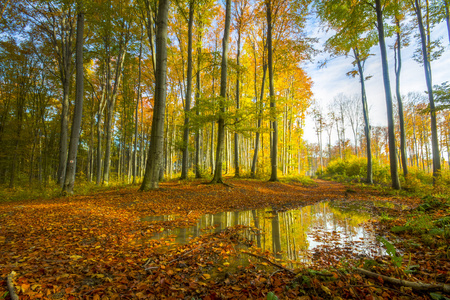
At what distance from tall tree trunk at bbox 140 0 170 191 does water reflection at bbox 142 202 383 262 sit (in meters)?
3.25

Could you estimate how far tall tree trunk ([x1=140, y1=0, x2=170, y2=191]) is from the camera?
736cm

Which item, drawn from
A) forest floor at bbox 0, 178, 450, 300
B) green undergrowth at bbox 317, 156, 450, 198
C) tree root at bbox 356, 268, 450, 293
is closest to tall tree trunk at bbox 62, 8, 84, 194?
forest floor at bbox 0, 178, 450, 300

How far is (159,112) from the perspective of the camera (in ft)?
24.5

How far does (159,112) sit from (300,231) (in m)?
6.54

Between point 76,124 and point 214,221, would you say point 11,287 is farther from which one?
point 76,124

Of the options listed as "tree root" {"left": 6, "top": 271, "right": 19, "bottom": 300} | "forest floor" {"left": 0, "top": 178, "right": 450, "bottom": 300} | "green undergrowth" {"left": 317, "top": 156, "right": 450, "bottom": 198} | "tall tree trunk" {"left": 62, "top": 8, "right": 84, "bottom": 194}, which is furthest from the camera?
"tall tree trunk" {"left": 62, "top": 8, "right": 84, "bottom": 194}

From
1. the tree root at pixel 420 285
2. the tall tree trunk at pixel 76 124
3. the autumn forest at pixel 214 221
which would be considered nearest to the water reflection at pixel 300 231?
the autumn forest at pixel 214 221

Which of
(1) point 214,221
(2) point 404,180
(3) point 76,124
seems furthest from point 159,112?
(2) point 404,180

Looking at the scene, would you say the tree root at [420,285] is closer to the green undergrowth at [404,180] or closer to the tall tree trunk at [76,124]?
the green undergrowth at [404,180]

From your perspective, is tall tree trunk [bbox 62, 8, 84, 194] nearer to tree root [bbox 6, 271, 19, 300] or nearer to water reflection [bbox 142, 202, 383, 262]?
water reflection [bbox 142, 202, 383, 262]

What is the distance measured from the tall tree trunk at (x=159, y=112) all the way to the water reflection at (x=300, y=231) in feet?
10.6

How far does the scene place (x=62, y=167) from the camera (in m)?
11.0

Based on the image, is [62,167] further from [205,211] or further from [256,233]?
[256,233]

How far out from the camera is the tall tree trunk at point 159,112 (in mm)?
7359
